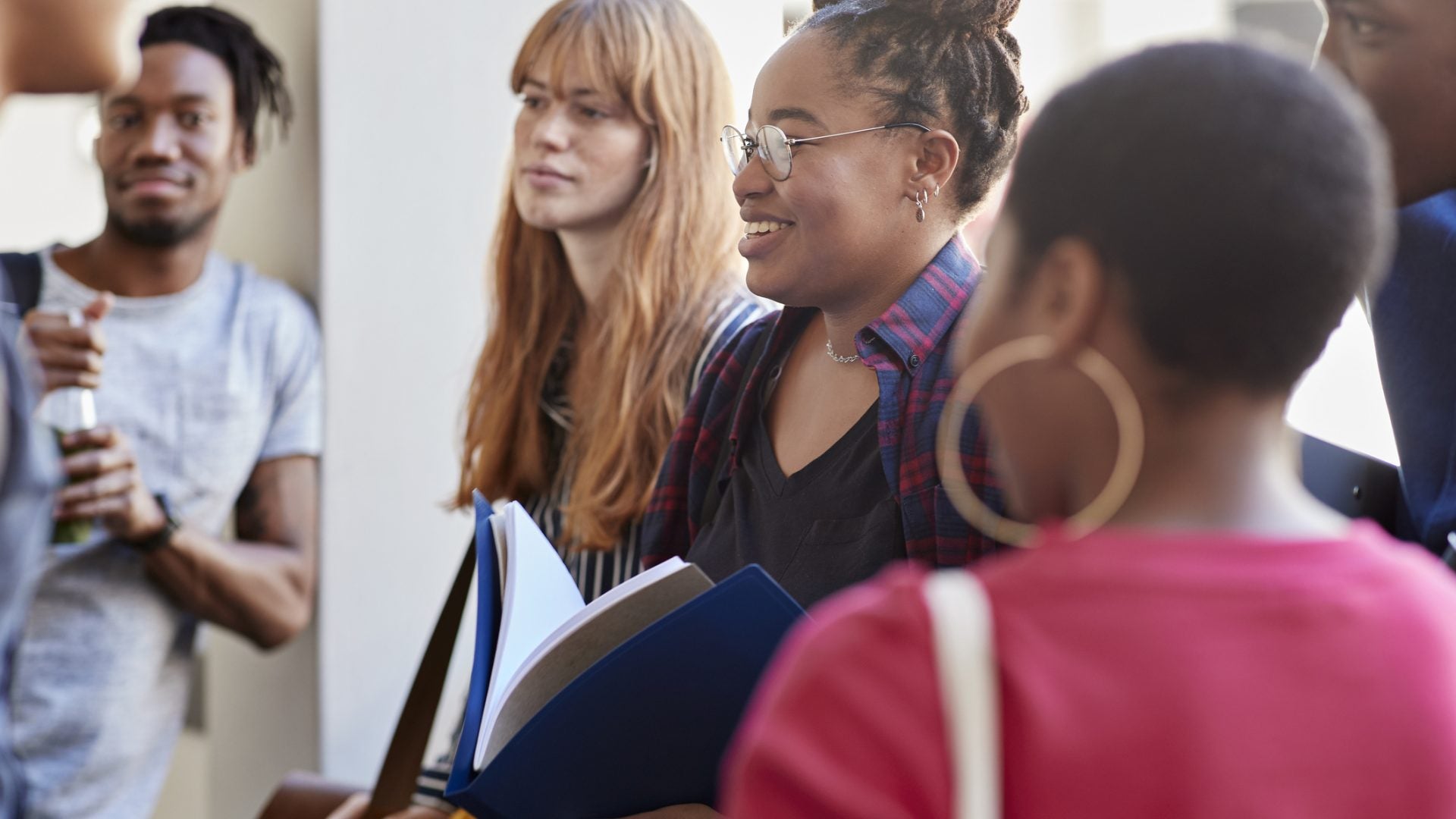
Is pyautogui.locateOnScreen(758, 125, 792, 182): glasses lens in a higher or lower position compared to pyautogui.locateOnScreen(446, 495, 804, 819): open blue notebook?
higher

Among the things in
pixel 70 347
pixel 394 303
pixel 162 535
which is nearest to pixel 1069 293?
pixel 70 347

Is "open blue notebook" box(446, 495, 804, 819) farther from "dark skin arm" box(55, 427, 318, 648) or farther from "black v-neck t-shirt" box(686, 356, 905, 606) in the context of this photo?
"dark skin arm" box(55, 427, 318, 648)

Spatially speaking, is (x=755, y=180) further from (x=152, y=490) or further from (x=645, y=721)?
(x=152, y=490)

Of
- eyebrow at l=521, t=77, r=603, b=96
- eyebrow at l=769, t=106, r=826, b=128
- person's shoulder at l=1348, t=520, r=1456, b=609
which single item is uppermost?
eyebrow at l=521, t=77, r=603, b=96

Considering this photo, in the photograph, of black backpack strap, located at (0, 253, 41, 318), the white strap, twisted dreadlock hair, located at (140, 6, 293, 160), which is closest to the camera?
the white strap

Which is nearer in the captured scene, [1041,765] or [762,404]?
[1041,765]

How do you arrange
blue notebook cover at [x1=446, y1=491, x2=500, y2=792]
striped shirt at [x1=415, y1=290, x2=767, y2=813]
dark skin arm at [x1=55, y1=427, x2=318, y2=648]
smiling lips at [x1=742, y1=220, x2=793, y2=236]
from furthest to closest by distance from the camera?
dark skin arm at [x1=55, y1=427, x2=318, y2=648]
striped shirt at [x1=415, y1=290, x2=767, y2=813]
smiling lips at [x1=742, y1=220, x2=793, y2=236]
blue notebook cover at [x1=446, y1=491, x2=500, y2=792]

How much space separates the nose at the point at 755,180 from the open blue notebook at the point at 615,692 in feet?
1.44

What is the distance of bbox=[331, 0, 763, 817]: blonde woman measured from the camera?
194 cm

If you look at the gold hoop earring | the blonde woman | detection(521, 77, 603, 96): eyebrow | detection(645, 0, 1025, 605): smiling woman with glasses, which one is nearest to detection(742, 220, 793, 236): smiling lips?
detection(645, 0, 1025, 605): smiling woman with glasses

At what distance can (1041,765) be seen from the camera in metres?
0.67

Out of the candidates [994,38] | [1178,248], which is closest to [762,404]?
[994,38]

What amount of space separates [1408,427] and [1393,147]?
232 millimetres

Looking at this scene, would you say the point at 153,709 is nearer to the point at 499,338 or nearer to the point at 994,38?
the point at 499,338
